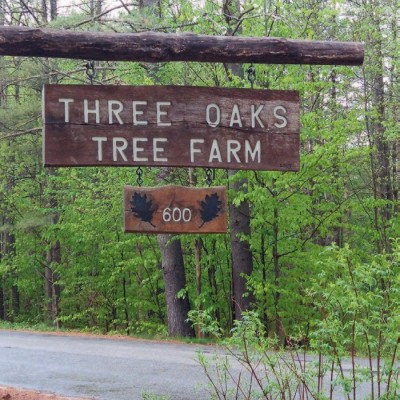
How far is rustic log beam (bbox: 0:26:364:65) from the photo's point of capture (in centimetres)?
406

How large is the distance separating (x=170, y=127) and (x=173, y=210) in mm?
566

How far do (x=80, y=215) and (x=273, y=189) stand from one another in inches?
325

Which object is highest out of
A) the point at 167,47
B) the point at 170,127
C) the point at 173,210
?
the point at 167,47

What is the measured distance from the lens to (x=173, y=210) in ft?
13.4

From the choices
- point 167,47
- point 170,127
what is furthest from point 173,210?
point 167,47

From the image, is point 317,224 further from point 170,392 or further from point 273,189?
point 170,392

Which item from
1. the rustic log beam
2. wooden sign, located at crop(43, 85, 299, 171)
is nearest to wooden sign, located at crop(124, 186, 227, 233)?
wooden sign, located at crop(43, 85, 299, 171)

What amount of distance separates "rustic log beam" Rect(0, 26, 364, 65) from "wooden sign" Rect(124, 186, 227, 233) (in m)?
0.95

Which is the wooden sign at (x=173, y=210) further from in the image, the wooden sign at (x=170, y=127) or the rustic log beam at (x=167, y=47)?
the rustic log beam at (x=167, y=47)

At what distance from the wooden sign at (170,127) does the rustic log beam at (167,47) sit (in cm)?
29

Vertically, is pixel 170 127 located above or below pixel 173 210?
above

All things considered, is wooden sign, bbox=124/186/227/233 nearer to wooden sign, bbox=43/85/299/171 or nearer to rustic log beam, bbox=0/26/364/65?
wooden sign, bbox=43/85/299/171

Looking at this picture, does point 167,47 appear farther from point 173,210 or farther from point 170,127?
point 173,210

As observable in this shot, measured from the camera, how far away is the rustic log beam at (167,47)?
4059mm
